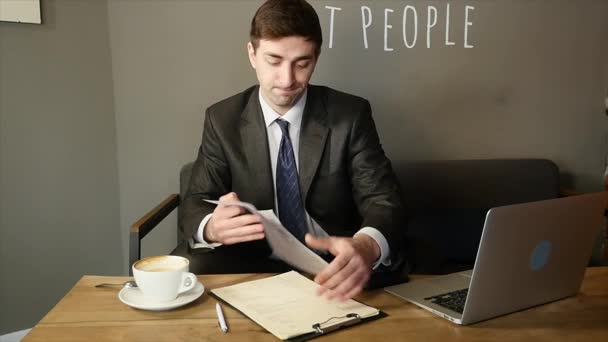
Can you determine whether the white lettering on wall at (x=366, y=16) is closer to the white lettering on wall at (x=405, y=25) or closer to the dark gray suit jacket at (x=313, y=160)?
the white lettering on wall at (x=405, y=25)

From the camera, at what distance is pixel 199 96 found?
8.26ft

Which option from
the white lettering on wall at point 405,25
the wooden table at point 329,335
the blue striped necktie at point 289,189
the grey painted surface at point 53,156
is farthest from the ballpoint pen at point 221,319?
the white lettering on wall at point 405,25

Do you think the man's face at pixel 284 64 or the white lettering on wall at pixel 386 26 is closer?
the man's face at pixel 284 64

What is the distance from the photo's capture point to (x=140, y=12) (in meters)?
2.43

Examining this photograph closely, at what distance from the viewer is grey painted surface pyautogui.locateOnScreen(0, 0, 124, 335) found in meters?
2.22

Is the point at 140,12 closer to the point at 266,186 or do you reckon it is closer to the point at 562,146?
the point at 266,186

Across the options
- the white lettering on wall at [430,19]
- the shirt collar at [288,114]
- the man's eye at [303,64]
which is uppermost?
the white lettering on wall at [430,19]

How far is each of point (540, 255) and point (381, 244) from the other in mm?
424

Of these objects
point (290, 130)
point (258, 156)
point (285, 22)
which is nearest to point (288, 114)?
point (290, 130)

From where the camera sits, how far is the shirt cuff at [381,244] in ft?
4.56

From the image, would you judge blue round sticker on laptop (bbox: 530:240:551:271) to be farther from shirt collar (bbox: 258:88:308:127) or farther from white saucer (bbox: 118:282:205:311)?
shirt collar (bbox: 258:88:308:127)

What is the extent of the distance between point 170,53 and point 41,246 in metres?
1.02

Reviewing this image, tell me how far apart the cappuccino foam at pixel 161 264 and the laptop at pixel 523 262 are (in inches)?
18.2

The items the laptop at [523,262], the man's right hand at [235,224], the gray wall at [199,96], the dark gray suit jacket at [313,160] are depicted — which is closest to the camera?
the laptop at [523,262]
